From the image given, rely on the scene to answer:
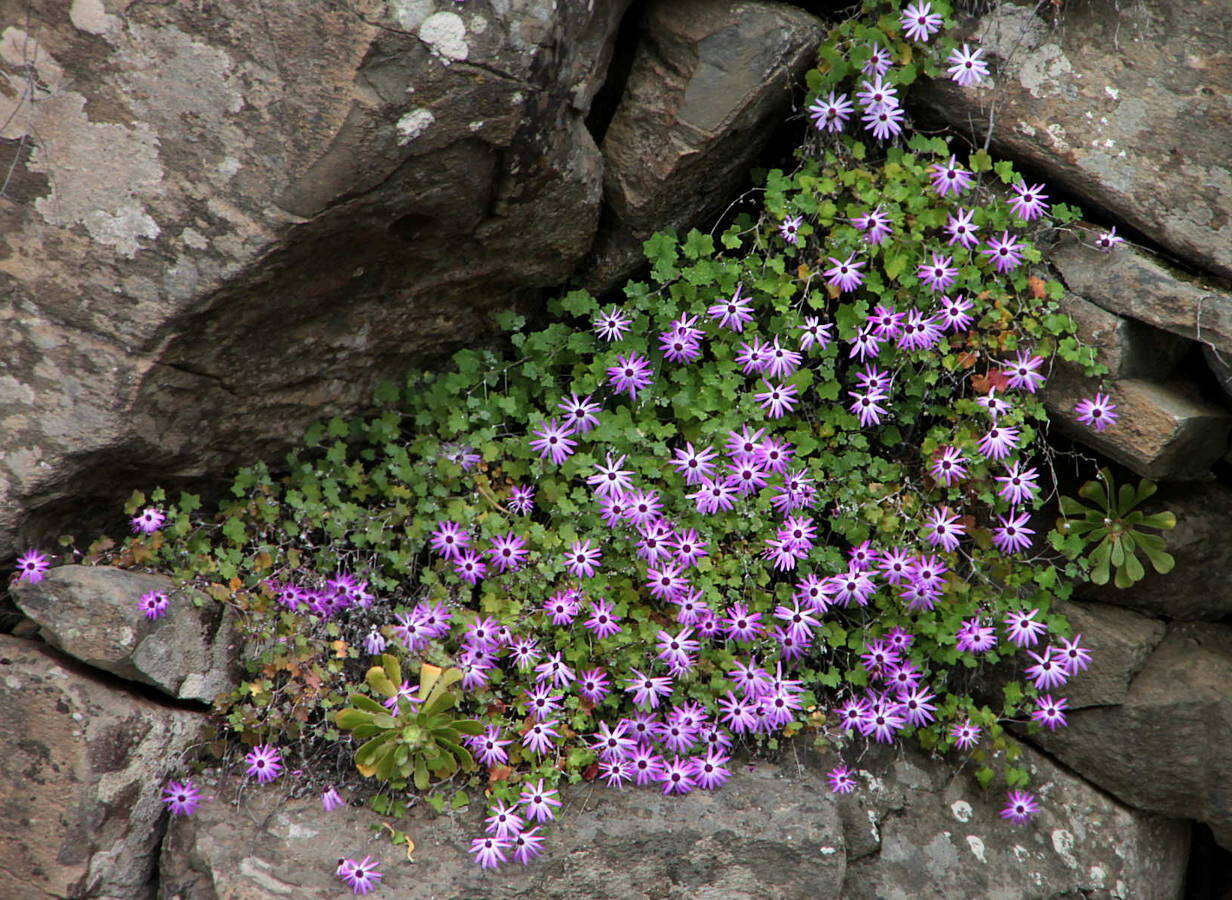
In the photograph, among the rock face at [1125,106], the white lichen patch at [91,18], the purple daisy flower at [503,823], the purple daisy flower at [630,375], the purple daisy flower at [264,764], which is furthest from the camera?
the purple daisy flower at [630,375]

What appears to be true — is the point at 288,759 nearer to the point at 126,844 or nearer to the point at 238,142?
the point at 126,844

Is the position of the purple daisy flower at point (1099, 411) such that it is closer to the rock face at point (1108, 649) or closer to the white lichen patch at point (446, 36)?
the rock face at point (1108, 649)

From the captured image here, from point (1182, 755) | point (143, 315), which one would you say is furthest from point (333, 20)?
point (1182, 755)

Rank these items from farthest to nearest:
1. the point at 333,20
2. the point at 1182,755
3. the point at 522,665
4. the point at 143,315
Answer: the point at 1182,755 < the point at 522,665 < the point at 143,315 < the point at 333,20

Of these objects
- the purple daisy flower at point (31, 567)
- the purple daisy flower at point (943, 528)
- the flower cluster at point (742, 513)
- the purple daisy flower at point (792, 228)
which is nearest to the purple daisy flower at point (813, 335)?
the flower cluster at point (742, 513)

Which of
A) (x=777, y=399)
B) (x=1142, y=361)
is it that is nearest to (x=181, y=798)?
(x=777, y=399)

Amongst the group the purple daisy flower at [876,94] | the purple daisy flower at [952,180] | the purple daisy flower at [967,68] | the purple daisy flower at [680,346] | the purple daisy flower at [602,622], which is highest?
the purple daisy flower at [967,68]
